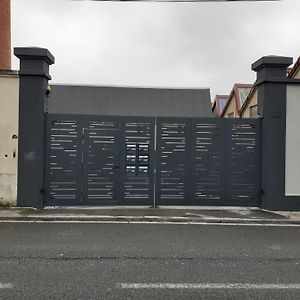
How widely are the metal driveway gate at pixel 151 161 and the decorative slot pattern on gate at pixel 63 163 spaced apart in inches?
0.9

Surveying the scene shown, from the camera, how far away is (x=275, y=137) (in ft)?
37.7

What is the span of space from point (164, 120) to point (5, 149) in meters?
3.84

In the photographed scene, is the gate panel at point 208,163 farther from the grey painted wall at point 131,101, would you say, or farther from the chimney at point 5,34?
the grey painted wall at point 131,101

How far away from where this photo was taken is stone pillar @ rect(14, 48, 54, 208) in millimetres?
11078

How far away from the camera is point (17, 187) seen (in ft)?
36.5

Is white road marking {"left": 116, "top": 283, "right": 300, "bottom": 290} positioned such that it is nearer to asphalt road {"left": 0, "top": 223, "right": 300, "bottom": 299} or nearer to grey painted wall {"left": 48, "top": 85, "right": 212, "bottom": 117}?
asphalt road {"left": 0, "top": 223, "right": 300, "bottom": 299}

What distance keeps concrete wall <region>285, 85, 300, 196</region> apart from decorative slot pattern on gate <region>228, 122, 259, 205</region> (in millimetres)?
760

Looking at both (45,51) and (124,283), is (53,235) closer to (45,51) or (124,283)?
(124,283)

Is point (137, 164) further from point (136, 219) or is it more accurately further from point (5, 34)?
point (5, 34)

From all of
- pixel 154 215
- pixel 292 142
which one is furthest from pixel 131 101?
pixel 154 215

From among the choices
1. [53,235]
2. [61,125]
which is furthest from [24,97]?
[53,235]

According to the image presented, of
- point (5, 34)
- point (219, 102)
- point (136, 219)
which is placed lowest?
point (136, 219)

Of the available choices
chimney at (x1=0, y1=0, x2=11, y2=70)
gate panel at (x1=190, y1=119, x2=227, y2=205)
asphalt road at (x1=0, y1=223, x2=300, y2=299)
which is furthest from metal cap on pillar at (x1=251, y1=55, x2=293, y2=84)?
chimney at (x1=0, y1=0, x2=11, y2=70)

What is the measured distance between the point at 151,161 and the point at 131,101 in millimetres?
18877
